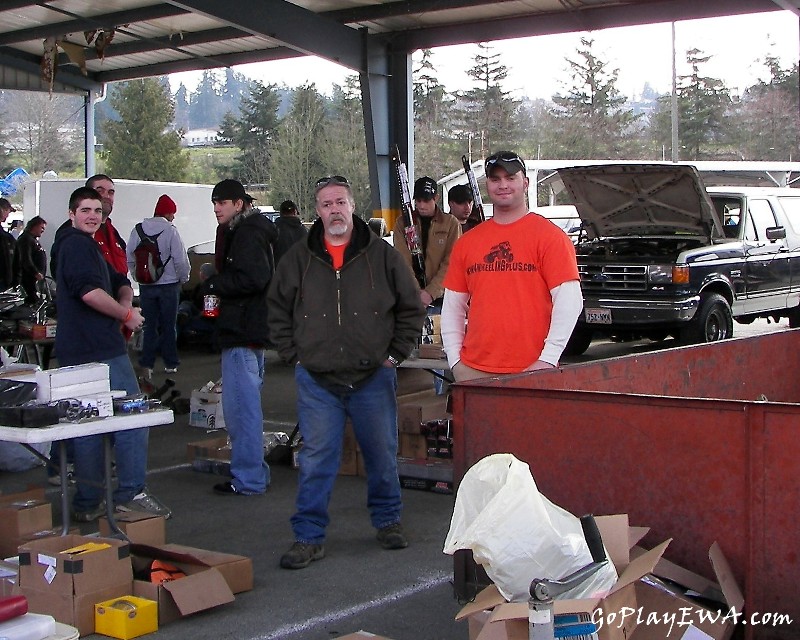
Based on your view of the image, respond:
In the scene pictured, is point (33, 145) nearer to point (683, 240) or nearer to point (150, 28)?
point (150, 28)

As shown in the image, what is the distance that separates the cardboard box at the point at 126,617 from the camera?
435cm

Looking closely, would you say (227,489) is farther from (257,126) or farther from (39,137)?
(39,137)

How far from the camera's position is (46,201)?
19047 millimetres

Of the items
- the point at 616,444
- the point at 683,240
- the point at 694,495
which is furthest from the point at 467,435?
the point at 683,240

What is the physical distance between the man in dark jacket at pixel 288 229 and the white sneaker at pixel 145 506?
4.53m

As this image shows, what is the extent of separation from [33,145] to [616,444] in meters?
70.0

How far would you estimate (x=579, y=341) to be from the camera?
44.3 feet

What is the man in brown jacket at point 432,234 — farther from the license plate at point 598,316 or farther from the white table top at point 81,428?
the license plate at point 598,316

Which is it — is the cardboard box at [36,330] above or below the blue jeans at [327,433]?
above

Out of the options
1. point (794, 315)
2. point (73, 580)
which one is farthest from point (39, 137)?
point (73, 580)

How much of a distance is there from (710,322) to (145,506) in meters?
8.35

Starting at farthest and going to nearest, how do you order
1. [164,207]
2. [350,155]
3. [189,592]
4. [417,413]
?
1. [350,155]
2. [164,207]
3. [417,413]
4. [189,592]

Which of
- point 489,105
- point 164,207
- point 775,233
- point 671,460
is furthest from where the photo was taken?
point 489,105

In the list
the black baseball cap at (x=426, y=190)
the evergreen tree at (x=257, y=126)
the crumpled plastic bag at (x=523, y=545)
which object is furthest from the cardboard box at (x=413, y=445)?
the evergreen tree at (x=257, y=126)
